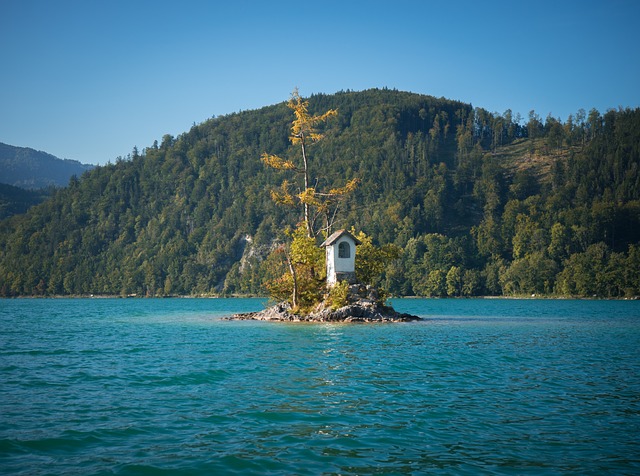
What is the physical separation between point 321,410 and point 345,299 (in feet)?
131

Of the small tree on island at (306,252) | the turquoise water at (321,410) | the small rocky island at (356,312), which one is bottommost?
the turquoise water at (321,410)

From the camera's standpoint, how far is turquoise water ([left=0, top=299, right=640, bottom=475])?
1250 centimetres

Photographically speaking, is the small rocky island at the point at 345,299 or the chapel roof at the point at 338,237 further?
the chapel roof at the point at 338,237

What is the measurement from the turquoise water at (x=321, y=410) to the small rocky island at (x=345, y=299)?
23.3m

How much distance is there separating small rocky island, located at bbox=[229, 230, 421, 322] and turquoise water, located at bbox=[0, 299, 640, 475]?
2328 centimetres

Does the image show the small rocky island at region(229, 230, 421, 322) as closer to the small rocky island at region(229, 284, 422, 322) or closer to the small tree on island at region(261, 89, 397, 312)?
the small rocky island at region(229, 284, 422, 322)

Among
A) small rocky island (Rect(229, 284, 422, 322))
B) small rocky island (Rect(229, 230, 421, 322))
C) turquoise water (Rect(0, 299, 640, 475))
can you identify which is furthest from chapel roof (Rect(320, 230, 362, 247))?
turquoise water (Rect(0, 299, 640, 475))

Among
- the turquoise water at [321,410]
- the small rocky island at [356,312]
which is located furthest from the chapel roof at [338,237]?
the turquoise water at [321,410]

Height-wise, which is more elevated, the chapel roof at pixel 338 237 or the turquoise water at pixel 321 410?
the chapel roof at pixel 338 237

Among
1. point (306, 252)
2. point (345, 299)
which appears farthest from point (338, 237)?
point (345, 299)

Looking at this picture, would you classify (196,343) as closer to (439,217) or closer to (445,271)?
(445,271)

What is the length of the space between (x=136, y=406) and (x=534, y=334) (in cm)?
3249

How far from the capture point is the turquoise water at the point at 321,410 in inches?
492

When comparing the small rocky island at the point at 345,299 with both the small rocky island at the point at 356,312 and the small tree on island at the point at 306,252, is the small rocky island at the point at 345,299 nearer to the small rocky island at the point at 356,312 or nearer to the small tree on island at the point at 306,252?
the small rocky island at the point at 356,312
